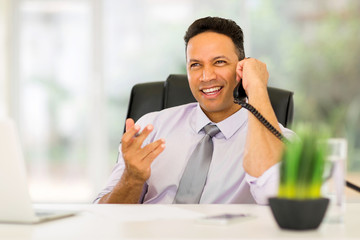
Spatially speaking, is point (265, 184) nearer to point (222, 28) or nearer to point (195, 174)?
point (195, 174)

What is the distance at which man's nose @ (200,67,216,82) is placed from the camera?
2.11 metres

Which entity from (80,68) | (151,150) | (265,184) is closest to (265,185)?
(265,184)

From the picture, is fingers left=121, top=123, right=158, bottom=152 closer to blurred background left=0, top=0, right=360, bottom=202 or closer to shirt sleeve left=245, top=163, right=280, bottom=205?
shirt sleeve left=245, top=163, right=280, bottom=205

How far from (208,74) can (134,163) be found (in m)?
0.51

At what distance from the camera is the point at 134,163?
5.88ft

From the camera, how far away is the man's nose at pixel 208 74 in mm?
2109

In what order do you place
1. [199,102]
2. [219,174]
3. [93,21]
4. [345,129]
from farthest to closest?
[345,129], [93,21], [199,102], [219,174]

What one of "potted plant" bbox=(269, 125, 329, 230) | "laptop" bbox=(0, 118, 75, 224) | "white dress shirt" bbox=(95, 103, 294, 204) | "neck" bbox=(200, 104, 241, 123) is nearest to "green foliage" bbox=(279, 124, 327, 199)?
"potted plant" bbox=(269, 125, 329, 230)

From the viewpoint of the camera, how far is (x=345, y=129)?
223 inches

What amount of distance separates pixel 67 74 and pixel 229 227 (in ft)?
14.7

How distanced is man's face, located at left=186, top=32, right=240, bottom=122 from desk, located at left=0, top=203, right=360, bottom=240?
2.66ft

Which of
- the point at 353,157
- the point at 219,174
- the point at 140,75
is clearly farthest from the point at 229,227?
the point at 353,157

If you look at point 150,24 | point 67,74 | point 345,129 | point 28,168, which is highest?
point 150,24

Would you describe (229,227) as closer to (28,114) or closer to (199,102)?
(199,102)
